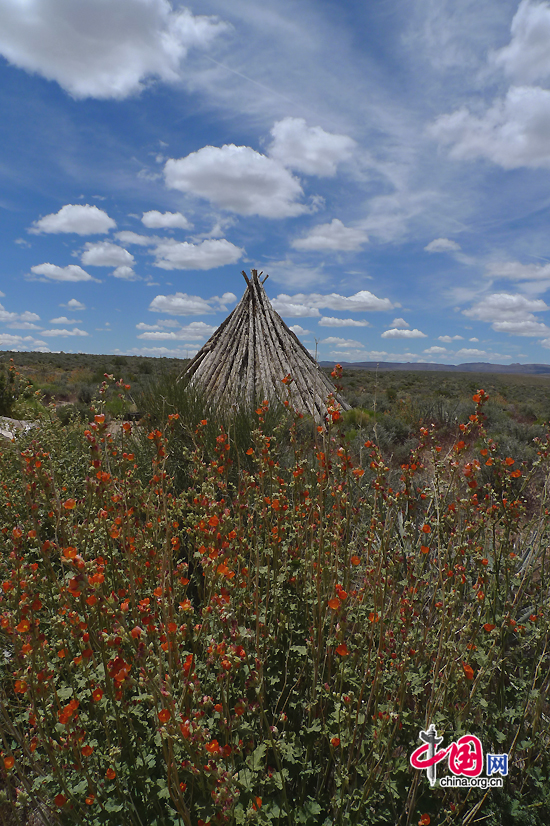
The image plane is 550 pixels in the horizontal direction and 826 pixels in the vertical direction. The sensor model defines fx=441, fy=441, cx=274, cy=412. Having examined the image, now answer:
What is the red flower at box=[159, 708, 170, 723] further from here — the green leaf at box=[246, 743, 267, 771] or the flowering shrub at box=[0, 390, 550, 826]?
the green leaf at box=[246, 743, 267, 771]

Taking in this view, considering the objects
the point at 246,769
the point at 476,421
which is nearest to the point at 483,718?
the point at 246,769

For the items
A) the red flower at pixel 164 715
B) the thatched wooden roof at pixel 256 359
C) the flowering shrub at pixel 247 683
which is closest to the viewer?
the red flower at pixel 164 715

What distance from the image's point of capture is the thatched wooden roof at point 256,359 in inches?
294

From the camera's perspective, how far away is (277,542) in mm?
2240

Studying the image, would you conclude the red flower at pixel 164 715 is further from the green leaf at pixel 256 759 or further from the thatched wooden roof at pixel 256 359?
the thatched wooden roof at pixel 256 359

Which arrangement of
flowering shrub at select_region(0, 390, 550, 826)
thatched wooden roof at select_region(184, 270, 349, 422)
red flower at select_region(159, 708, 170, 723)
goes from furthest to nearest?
thatched wooden roof at select_region(184, 270, 349, 422) → flowering shrub at select_region(0, 390, 550, 826) → red flower at select_region(159, 708, 170, 723)

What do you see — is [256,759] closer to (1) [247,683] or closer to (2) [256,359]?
(1) [247,683]

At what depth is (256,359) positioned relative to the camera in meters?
7.80

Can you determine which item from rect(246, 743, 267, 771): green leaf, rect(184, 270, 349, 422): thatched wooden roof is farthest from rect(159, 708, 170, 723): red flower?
rect(184, 270, 349, 422): thatched wooden roof

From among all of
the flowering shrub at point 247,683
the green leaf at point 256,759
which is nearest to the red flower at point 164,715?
the flowering shrub at point 247,683

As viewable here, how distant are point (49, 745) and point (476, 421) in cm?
192

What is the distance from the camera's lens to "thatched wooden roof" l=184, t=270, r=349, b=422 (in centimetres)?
748

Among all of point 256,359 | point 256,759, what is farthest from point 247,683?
point 256,359

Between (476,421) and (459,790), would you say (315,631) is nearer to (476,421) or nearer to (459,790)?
(459,790)
